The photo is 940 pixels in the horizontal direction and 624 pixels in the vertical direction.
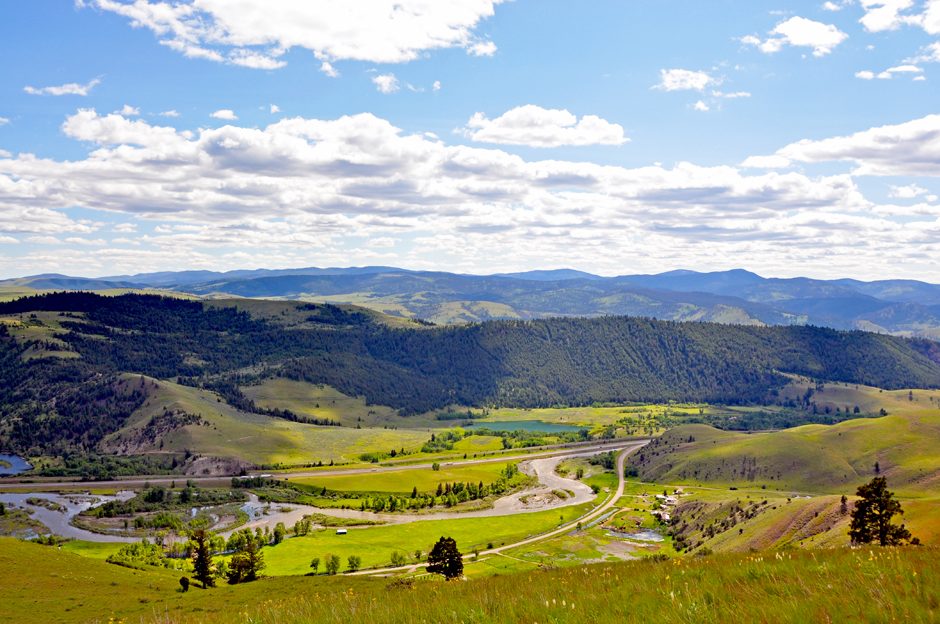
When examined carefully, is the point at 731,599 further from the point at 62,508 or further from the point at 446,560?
the point at 62,508

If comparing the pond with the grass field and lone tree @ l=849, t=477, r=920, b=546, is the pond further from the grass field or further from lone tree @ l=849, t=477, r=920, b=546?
lone tree @ l=849, t=477, r=920, b=546

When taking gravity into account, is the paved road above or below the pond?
above

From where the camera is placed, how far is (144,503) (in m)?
187

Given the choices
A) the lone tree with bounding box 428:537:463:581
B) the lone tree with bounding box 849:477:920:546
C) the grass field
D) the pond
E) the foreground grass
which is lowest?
the pond

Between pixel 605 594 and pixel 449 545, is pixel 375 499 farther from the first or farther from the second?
pixel 605 594

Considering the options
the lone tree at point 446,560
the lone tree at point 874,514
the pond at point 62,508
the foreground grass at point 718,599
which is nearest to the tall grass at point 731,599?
the foreground grass at point 718,599

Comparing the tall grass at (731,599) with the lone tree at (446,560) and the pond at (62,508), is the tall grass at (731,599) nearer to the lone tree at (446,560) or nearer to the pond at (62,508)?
the lone tree at (446,560)

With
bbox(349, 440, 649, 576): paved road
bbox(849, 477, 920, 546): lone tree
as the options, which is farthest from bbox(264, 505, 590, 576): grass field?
bbox(849, 477, 920, 546): lone tree

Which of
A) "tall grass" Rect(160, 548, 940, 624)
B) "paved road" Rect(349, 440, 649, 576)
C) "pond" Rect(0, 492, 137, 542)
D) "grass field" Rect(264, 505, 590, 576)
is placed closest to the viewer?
"tall grass" Rect(160, 548, 940, 624)

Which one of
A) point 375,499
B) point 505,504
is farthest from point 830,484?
point 375,499

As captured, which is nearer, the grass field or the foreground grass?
the foreground grass

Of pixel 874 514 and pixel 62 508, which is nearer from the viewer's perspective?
pixel 874 514

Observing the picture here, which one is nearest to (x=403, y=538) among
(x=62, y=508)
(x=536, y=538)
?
(x=536, y=538)

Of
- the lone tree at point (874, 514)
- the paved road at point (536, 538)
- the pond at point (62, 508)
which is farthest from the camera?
the pond at point (62, 508)
